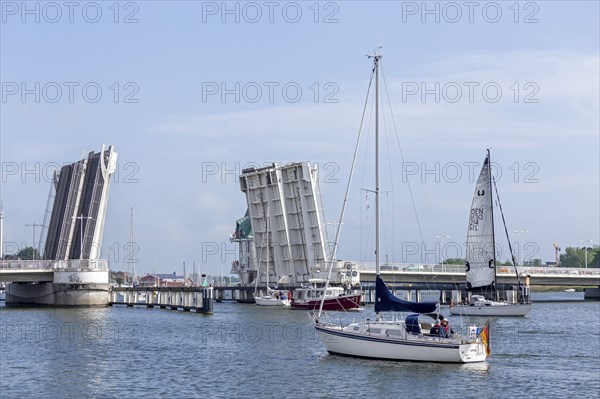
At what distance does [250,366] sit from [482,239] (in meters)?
41.0

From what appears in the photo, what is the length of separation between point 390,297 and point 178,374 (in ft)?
31.8

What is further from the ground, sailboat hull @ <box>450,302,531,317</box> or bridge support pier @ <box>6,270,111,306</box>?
bridge support pier @ <box>6,270,111,306</box>

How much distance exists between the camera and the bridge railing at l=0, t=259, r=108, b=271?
86.7 metres

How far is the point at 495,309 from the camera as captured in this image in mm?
74438

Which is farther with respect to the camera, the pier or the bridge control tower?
the bridge control tower

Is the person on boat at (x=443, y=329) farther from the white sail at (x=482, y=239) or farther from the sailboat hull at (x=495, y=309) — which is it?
the white sail at (x=482, y=239)

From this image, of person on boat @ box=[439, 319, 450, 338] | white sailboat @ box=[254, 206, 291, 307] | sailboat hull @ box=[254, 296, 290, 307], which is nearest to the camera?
person on boat @ box=[439, 319, 450, 338]

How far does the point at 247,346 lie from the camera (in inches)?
1975

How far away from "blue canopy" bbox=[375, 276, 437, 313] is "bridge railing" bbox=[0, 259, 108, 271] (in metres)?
49.1

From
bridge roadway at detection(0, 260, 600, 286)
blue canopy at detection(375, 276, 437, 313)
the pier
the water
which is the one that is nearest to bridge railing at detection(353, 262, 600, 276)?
bridge roadway at detection(0, 260, 600, 286)

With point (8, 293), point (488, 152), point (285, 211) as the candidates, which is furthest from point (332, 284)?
point (8, 293)

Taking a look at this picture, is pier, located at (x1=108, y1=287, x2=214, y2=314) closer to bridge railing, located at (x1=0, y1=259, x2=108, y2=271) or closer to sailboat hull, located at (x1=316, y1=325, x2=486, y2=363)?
bridge railing, located at (x1=0, y1=259, x2=108, y2=271)

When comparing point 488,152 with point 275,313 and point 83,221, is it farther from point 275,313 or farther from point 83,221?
point 83,221

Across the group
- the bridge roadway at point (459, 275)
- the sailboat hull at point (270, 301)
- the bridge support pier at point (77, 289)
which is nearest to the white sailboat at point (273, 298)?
the sailboat hull at point (270, 301)
